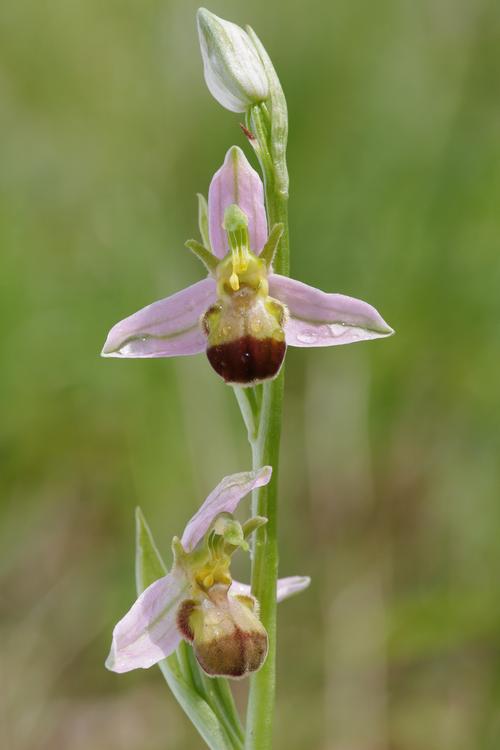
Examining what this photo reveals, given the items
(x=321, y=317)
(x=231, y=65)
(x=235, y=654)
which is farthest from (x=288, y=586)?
(x=231, y=65)

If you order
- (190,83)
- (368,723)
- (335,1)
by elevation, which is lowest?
(368,723)

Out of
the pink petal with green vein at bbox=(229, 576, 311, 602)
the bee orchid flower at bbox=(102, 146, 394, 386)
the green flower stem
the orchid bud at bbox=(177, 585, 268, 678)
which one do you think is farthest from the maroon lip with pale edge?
the pink petal with green vein at bbox=(229, 576, 311, 602)

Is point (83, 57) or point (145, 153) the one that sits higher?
point (83, 57)

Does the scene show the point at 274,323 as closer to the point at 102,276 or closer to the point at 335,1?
the point at 102,276

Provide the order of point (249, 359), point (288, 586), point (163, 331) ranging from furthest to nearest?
point (288, 586), point (163, 331), point (249, 359)

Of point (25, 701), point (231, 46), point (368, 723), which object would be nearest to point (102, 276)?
point (25, 701)

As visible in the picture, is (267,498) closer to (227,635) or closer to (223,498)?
(223,498)

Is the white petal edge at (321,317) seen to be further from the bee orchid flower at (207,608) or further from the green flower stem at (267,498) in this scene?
the bee orchid flower at (207,608)

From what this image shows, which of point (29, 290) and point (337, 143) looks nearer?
point (29, 290)
